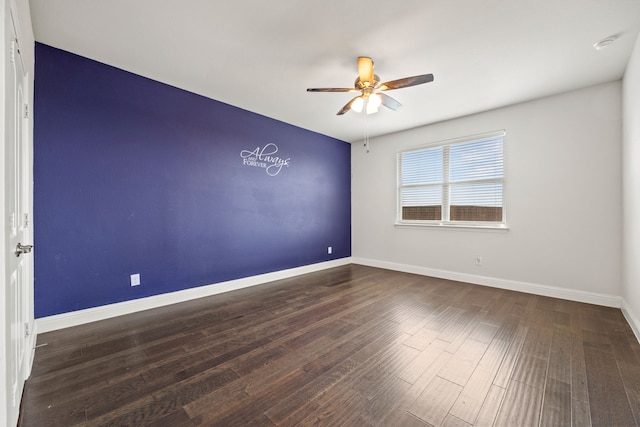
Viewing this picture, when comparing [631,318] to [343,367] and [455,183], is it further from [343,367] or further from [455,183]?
[343,367]

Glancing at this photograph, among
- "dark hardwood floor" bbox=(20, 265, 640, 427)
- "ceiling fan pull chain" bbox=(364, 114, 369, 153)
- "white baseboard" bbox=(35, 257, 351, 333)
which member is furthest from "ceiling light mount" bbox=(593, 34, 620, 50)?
"white baseboard" bbox=(35, 257, 351, 333)

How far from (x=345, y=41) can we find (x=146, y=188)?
2675 mm

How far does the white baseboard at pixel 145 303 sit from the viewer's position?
2.51 metres

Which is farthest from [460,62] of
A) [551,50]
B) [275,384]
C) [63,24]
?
[63,24]

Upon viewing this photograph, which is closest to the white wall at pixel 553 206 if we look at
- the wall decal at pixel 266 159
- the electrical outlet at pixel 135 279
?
the wall decal at pixel 266 159

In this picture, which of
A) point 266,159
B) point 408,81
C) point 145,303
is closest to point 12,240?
point 145,303

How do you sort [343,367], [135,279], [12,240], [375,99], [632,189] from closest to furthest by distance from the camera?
[12,240]
[343,367]
[632,189]
[375,99]
[135,279]

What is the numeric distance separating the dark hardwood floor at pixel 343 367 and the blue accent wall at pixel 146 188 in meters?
0.53

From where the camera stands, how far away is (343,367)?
1.93 meters

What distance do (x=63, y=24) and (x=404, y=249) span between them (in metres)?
5.19

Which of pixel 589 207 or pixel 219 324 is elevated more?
pixel 589 207

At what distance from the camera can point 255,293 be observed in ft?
12.1

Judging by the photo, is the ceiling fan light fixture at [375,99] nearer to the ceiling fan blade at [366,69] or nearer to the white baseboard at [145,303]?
the ceiling fan blade at [366,69]

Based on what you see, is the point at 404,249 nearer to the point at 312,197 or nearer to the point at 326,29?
the point at 312,197
